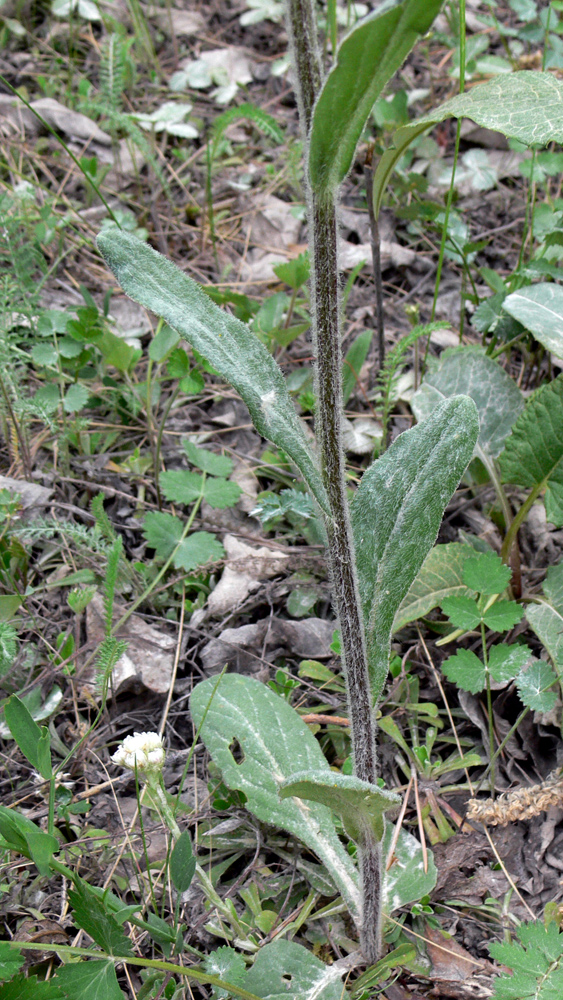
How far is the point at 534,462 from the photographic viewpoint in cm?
179

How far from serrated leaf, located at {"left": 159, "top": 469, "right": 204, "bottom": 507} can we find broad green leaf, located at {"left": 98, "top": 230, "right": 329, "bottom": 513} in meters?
0.96

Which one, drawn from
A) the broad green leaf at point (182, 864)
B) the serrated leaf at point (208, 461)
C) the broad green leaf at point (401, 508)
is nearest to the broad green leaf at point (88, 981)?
the broad green leaf at point (182, 864)

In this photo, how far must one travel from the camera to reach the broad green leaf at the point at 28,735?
1.26 metres

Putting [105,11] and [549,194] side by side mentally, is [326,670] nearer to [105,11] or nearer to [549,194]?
[549,194]

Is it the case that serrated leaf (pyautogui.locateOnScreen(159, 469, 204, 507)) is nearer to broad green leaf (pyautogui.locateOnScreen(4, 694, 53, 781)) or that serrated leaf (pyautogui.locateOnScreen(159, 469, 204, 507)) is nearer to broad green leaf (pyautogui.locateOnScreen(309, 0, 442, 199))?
broad green leaf (pyautogui.locateOnScreen(4, 694, 53, 781))

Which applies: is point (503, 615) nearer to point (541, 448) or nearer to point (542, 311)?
point (541, 448)

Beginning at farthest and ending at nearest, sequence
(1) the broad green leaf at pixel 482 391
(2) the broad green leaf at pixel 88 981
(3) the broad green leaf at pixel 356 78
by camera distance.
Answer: (1) the broad green leaf at pixel 482 391, (2) the broad green leaf at pixel 88 981, (3) the broad green leaf at pixel 356 78

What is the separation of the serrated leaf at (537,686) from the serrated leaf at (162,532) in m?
0.99

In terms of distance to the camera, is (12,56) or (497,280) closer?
(497,280)

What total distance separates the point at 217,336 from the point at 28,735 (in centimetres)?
80

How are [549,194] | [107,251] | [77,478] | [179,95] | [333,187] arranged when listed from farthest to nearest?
[179,95] → [549,194] → [77,478] → [107,251] → [333,187]

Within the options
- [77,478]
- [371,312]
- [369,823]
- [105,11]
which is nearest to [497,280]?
[371,312]

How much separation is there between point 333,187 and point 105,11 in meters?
3.61

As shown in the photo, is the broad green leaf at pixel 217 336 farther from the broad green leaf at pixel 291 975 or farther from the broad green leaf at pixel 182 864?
the broad green leaf at pixel 291 975
